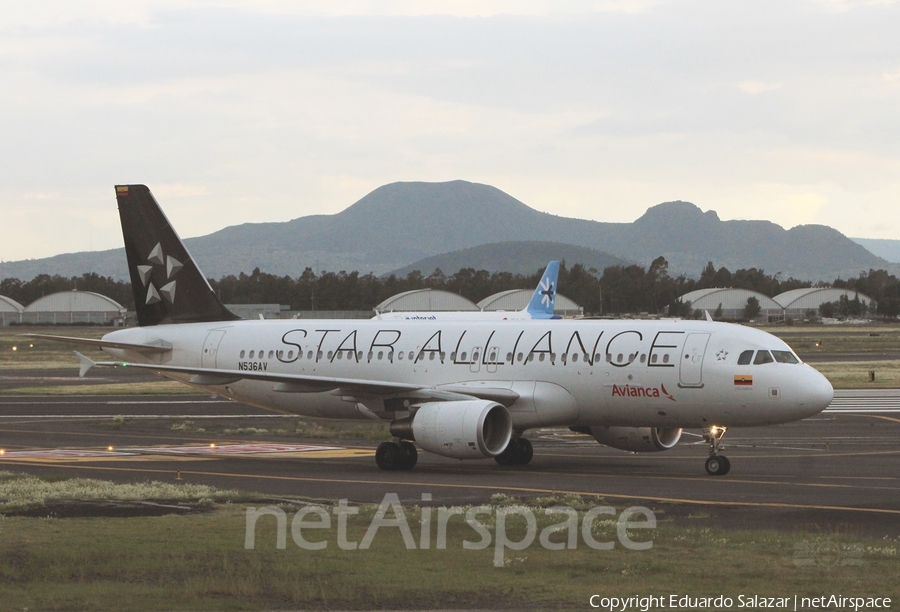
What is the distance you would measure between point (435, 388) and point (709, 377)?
7.32 m

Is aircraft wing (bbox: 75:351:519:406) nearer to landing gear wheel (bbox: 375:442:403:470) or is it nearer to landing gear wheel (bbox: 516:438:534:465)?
landing gear wheel (bbox: 516:438:534:465)

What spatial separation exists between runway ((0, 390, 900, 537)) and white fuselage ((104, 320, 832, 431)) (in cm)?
145

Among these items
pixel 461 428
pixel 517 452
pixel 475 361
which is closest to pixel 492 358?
pixel 475 361

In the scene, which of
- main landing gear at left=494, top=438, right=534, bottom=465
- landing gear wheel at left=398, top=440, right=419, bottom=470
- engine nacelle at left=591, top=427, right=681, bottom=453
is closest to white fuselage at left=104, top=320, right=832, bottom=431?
main landing gear at left=494, top=438, right=534, bottom=465

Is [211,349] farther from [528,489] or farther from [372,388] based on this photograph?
[528,489]

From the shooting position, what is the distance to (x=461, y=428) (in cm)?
2856

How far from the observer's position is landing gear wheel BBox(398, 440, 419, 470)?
29891mm

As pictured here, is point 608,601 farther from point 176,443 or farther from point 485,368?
point 176,443

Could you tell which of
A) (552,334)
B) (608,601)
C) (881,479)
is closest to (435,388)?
(552,334)

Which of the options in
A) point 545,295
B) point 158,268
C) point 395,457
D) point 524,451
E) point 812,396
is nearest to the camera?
point 812,396

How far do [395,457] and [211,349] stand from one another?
28.6ft

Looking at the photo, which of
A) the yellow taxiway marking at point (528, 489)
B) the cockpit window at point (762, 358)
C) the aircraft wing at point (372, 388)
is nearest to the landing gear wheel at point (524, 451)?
the aircraft wing at point (372, 388)

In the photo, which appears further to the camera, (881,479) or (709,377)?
(709,377)

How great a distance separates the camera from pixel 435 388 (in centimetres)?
3197
